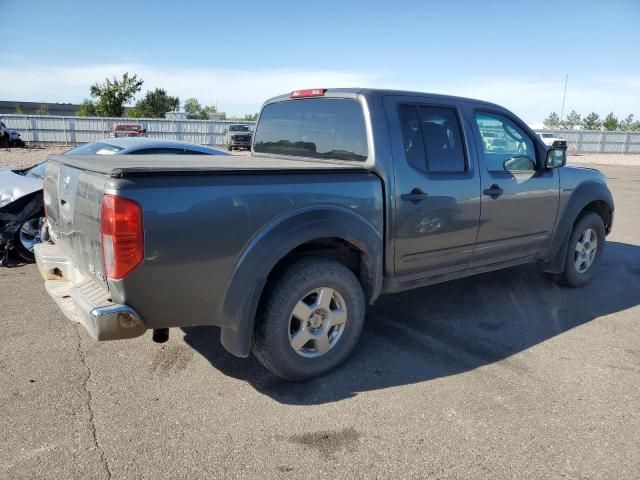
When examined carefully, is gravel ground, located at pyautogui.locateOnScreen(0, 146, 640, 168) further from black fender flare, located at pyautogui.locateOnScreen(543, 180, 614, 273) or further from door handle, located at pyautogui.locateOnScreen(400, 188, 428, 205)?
door handle, located at pyautogui.locateOnScreen(400, 188, 428, 205)

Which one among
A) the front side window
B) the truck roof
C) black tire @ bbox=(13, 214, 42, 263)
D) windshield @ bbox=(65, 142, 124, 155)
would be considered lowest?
black tire @ bbox=(13, 214, 42, 263)

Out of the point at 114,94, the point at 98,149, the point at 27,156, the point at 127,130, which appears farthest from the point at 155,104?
the point at 98,149

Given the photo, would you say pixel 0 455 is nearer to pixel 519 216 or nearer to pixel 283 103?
pixel 283 103

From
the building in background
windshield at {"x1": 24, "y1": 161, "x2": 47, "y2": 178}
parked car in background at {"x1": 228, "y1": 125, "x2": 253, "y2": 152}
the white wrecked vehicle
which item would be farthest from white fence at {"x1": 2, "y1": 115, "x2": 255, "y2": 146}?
the building in background

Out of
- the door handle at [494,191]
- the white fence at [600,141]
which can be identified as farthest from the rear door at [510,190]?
the white fence at [600,141]

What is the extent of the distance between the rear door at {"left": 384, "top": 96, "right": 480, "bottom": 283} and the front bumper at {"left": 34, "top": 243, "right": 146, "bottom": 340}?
6.19 ft

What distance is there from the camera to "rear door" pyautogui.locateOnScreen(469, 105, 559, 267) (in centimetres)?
422

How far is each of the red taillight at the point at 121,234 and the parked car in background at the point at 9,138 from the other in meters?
26.8

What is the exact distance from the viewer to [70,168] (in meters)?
Answer: 3.20

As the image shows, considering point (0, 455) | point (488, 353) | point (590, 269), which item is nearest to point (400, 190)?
point (488, 353)

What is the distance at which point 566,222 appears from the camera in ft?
16.4

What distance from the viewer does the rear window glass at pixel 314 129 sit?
373 cm

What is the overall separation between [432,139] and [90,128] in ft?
101

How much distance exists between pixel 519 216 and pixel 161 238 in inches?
127
